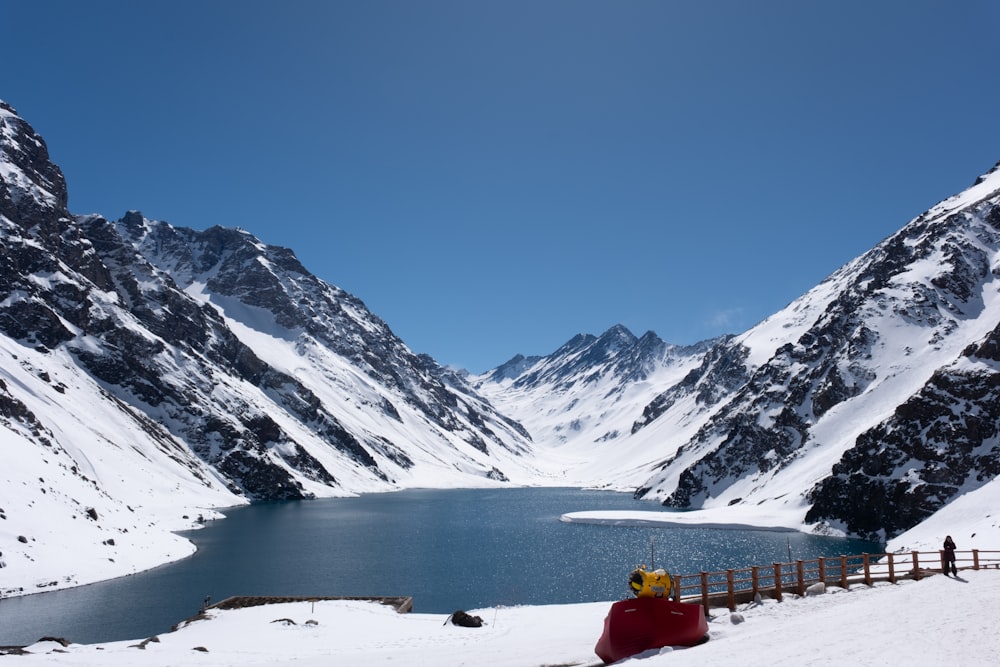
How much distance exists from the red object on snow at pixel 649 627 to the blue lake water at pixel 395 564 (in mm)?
35049

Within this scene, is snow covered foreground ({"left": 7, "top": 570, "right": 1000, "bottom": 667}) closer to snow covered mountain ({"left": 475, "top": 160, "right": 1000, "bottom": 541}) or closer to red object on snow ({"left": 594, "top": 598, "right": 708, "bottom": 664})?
red object on snow ({"left": 594, "top": 598, "right": 708, "bottom": 664})

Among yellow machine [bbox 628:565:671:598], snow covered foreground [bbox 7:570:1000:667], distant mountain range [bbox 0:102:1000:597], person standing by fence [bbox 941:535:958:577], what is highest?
distant mountain range [bbox 0:102:1000:597]

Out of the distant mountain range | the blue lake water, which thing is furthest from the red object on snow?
the distant mountain range

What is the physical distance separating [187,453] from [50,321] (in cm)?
4475

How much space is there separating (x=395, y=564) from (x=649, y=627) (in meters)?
61.0

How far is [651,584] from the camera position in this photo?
2748cm

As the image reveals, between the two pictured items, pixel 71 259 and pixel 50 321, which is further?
pixel 71 259

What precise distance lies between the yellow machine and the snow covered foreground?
2.31m

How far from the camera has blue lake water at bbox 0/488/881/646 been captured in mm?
55250

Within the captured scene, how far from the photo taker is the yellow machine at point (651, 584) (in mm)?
27422

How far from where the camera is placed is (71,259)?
196m

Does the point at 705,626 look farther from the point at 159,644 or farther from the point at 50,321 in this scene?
the point at 50,321

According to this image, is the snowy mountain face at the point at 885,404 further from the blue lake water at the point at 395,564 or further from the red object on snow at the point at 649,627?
the red object on snow at the point at 649,627

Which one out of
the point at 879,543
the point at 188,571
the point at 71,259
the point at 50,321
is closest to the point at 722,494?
the point at 879,543
